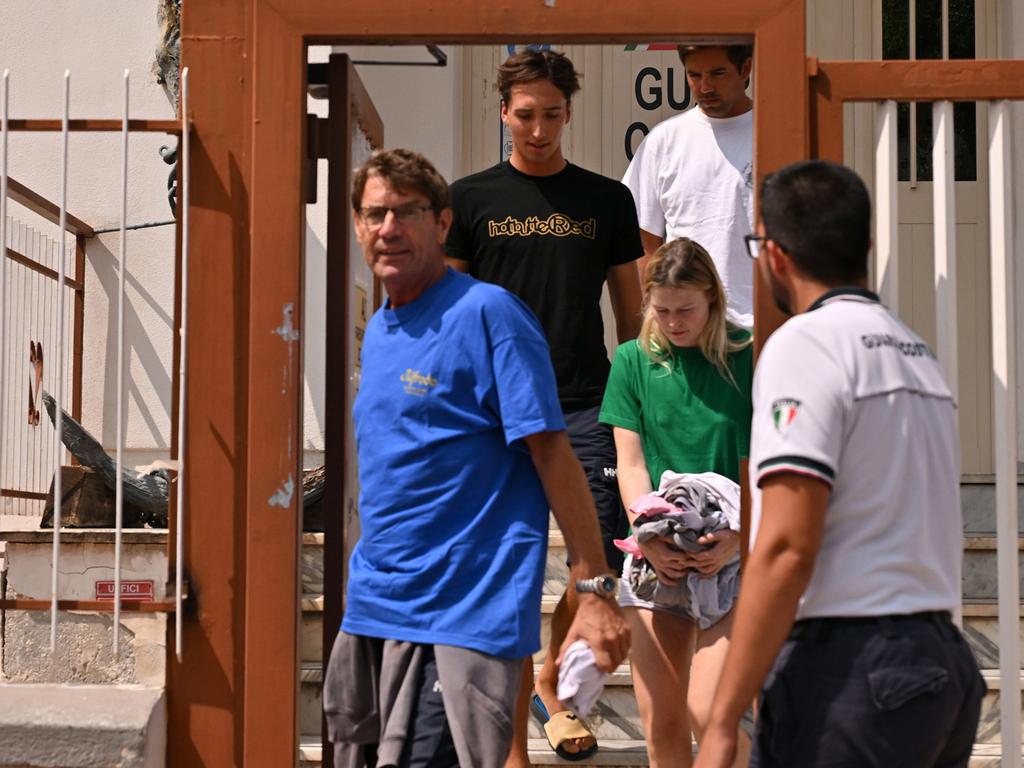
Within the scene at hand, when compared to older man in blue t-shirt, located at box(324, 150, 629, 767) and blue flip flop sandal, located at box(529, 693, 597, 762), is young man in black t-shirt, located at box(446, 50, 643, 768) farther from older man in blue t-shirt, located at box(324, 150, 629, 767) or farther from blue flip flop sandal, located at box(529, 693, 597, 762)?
older man in blue t-shirt, located at box(324, 150, 629, 767)

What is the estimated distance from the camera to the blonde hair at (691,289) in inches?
157

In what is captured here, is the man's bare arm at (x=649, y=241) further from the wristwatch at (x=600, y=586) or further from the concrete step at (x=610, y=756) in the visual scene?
the wristwatch at (x=600, y=586)

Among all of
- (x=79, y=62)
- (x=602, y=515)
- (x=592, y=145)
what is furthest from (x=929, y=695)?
(x=79, y=62)

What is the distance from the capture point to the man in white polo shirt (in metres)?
2.47

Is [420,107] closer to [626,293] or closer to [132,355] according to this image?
[132,355]

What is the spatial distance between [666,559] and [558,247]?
1.08 meters

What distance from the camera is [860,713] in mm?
2453

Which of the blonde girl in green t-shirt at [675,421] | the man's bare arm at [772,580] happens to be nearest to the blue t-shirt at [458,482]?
the man's bare arm at [772,580]

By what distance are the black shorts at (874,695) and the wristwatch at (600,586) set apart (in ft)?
2.02

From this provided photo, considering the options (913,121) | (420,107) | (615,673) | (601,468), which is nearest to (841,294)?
(601,468)

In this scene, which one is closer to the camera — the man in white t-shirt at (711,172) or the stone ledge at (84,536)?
the man in white t-shirt at (711,172)

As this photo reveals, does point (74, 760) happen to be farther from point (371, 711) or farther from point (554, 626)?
point (554, 626)

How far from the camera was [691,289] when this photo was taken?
3971 mm

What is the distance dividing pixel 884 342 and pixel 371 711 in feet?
4.78
